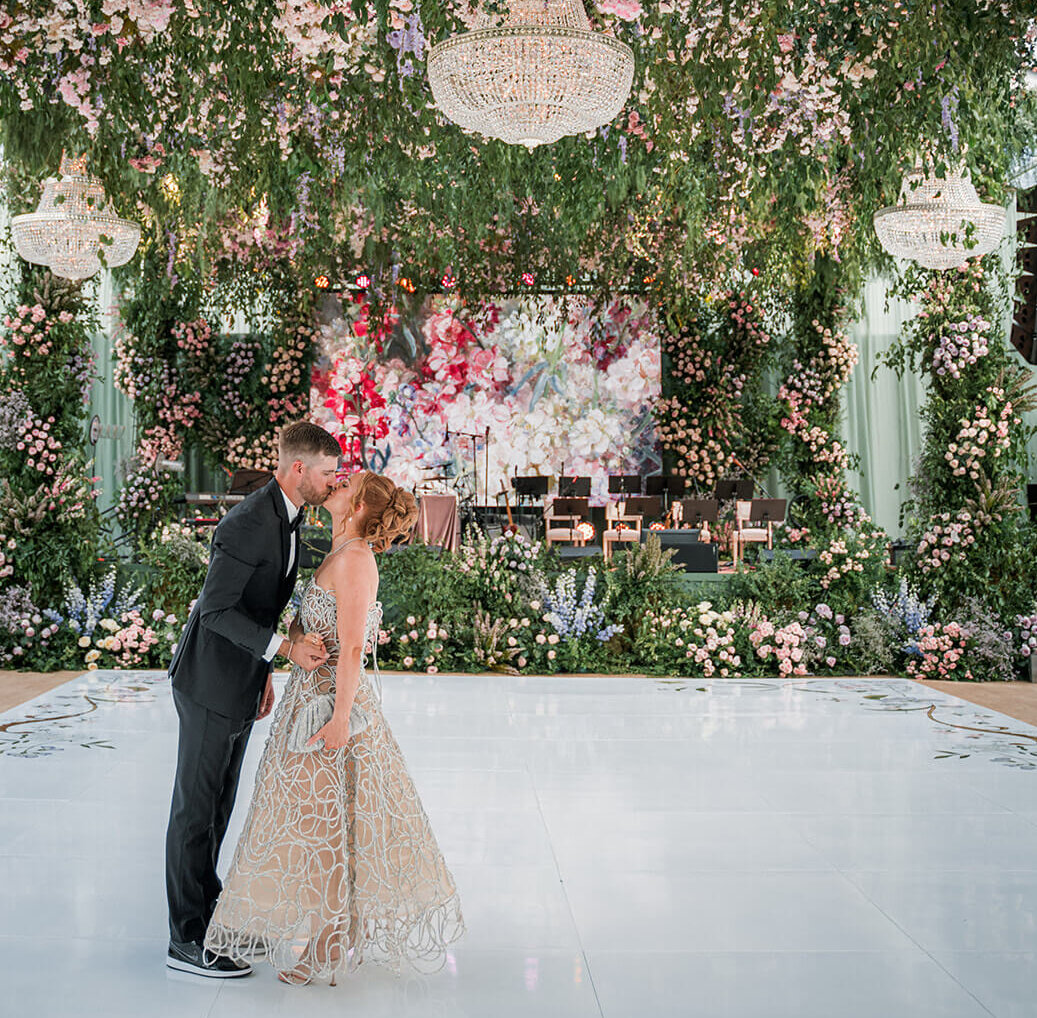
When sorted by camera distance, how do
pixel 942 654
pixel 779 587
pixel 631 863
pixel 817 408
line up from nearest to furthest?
pixel 631 863 → pixel 942 654 → pixel 779 587 → pixel 817 408

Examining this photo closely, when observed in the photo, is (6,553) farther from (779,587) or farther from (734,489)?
(734,489)

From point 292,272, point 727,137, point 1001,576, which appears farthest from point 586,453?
point 727,137

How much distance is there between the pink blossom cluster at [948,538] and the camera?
7.63 m

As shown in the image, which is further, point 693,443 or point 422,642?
point 693,443

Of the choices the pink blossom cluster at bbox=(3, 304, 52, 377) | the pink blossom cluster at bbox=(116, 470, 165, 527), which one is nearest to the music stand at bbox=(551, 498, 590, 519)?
the pink blossom cluster at bbox=(116, 470, 165, 527)

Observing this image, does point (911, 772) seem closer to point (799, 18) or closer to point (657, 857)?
point (657, 857)

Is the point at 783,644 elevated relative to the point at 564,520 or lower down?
lower down

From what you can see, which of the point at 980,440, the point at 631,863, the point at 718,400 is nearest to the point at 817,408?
the point at 718,400

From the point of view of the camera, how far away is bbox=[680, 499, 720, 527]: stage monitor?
12281mm

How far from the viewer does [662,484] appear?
1330 centimetres

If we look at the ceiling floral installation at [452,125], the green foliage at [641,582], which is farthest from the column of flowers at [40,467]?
the green foliage at [641,582]

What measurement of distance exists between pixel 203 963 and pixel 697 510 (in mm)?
10121

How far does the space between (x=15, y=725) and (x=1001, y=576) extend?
632cm

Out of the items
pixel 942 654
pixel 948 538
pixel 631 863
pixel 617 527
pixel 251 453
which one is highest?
pixel 251 453
